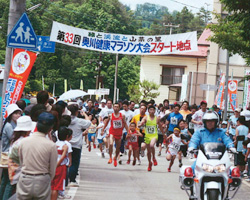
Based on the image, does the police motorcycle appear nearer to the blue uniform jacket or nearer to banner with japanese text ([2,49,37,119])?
the blue uniform jacket

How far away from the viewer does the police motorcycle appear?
8859 millimetres

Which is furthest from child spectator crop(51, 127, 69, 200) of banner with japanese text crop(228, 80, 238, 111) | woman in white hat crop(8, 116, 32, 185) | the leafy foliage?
the leafy foliage

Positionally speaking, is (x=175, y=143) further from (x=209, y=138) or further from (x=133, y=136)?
(x=209, y=138)

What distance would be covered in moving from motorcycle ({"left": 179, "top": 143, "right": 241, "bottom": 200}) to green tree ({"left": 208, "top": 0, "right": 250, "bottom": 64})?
8037mm

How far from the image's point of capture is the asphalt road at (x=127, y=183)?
11852 mm

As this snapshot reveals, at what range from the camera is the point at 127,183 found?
13750 mm

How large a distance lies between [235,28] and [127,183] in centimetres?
743

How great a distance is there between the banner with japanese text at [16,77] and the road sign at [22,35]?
724 mm

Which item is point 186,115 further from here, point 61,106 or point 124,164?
point 61,106

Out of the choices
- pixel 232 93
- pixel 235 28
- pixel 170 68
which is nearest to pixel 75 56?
pixel 170 68

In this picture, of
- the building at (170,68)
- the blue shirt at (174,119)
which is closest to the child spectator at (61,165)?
the blue shirt at (174,119)

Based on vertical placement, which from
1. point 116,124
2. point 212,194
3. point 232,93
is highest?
point 232,93

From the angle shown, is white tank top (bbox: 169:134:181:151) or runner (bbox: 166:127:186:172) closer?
runner (bbox: 166:127:186:172)

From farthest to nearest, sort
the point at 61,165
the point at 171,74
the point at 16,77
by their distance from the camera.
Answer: the point at 171,74 < the point at 16,77 < the point at 61,165
